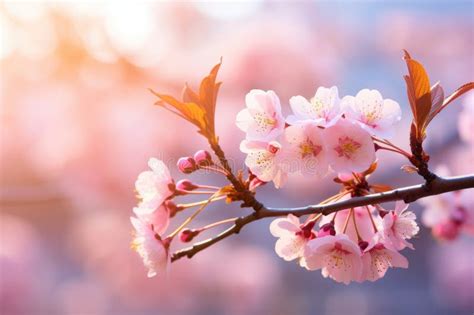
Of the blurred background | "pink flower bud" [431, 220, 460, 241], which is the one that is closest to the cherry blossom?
"pink flower bud" [431, 220, 460, 241]

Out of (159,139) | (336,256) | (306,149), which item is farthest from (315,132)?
(159,139)

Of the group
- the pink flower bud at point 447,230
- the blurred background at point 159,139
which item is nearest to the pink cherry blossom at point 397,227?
the pink flower bud at point 447,230

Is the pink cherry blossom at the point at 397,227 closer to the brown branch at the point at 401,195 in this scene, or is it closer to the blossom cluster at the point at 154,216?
the brown branch at the point at 401,195

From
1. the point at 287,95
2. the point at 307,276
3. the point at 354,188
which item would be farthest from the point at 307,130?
the point at 307,276

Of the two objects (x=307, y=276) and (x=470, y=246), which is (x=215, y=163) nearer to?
(x=307, y=276)

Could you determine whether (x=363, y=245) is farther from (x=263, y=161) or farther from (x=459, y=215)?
(x=459, y=215)

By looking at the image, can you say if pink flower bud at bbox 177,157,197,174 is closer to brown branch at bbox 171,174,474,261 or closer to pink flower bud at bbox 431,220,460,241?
brown branch at bbox 171,174,474,261
